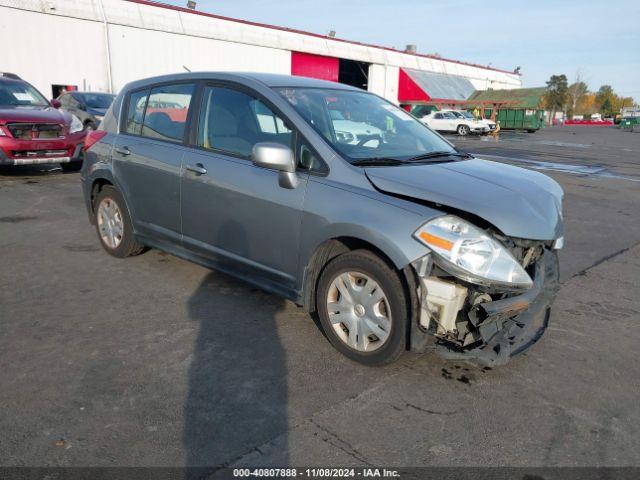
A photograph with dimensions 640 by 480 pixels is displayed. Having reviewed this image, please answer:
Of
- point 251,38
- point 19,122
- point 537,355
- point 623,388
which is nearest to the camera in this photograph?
point 623,388

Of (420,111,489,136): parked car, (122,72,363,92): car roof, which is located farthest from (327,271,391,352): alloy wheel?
(420,111,489,136): parked car

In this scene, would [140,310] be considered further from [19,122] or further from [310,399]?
[19,122]

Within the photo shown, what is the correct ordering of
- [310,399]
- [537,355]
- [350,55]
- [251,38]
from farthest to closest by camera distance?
[350,55]
[251,38]
[537,355]
[310,399]

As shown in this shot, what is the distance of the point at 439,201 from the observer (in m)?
3.07

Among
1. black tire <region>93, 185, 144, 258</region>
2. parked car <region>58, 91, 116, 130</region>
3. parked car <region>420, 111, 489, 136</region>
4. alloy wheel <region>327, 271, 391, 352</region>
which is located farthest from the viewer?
parked car <region>420, 111, 489, 136</region>

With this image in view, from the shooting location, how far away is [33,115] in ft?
32.2

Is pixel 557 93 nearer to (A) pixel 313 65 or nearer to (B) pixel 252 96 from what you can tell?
(A) pixel 313 65

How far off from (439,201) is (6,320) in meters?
3.23

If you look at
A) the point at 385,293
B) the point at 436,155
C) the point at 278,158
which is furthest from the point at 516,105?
the point at 385,293

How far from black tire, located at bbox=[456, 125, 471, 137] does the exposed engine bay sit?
29734mm

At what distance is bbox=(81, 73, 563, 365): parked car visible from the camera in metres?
3.01

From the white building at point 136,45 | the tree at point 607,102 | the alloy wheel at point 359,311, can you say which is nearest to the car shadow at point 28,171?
the alloy wheel at point 359,311

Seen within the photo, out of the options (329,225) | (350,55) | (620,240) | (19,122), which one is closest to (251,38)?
(350,55)

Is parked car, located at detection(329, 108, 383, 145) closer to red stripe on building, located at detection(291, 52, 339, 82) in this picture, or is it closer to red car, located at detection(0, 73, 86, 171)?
red car, located at detection(0, 73, 86, 171)
